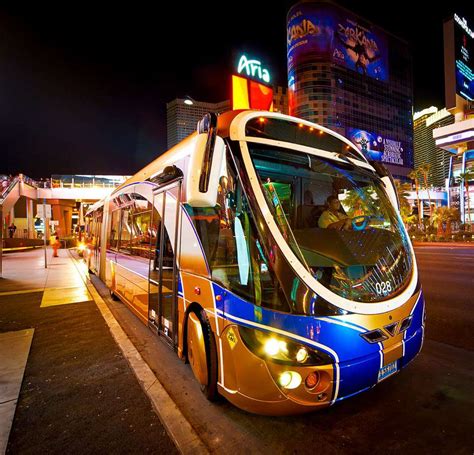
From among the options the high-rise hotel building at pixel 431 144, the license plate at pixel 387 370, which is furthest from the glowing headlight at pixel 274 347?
the high-rise hotel building at pixel 431 144

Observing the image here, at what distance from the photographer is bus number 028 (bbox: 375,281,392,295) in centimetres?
275

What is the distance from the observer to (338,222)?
11.0ft

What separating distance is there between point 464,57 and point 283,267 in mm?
66736

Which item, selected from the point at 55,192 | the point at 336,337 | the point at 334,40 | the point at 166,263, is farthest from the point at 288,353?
the point at 334,40

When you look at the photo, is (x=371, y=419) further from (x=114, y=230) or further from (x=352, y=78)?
(x=352, y=78)

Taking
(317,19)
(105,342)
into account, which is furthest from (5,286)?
(317,19)

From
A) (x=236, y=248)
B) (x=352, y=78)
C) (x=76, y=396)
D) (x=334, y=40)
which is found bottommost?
(x=76, y=396)

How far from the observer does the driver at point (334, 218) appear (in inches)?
129

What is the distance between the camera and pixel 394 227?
345 cm

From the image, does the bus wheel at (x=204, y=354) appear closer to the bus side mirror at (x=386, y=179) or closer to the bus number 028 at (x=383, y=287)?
the bus number 028 at (x=383, y=287)

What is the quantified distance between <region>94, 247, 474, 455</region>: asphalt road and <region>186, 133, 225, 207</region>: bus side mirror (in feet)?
6.53

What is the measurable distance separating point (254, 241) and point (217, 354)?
1151 mm

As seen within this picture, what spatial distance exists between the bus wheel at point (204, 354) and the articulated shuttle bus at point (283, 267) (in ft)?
0.04

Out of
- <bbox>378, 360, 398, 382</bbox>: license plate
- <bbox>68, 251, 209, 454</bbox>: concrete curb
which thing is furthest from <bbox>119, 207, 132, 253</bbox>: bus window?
<bbox>378, 360, 398, 382</bbox>: license plate
